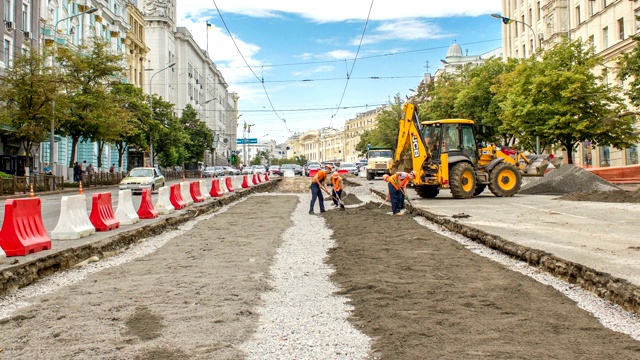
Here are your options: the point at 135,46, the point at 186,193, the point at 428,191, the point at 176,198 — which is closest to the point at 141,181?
the point at 186,193

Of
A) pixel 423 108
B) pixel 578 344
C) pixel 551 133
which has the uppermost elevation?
pixel 423 108

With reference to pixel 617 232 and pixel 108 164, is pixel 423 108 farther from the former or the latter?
pixel 617 232

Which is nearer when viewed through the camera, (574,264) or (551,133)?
(574,264)

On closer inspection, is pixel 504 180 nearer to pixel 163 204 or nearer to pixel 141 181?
pixel 163 204

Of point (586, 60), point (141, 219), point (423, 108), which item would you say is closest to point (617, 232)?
point (141, 219)

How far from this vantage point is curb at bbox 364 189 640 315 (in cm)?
626

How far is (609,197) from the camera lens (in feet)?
71.3

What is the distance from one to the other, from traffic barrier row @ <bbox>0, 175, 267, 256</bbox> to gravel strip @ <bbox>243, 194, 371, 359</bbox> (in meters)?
3.84

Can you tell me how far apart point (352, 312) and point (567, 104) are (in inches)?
1338

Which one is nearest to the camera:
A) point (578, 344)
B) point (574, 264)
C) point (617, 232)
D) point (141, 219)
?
point (578, 344)

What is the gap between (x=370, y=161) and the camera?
49.8 meters

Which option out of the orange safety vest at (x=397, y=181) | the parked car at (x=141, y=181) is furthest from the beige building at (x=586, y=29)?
the parked car at (x=141, y=181)

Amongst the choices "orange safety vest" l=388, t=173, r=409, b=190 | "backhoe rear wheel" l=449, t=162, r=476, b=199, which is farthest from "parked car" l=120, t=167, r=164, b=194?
"orange safety vest" l=388, t=173, r=409, b=190

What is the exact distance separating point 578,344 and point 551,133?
34637 mm
